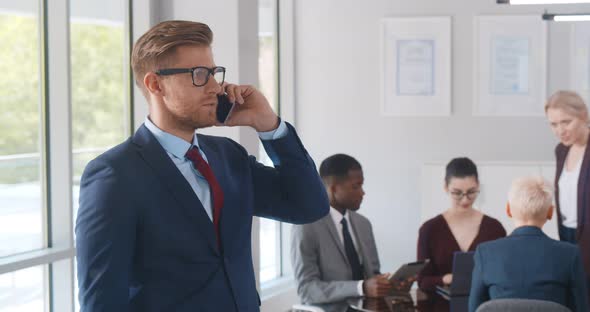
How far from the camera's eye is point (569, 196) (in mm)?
4855

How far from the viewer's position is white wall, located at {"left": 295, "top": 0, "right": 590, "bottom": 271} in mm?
6441

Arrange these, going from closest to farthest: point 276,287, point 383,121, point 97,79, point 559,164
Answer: point 97,79
point 559,164
point 276,287
point 383,121

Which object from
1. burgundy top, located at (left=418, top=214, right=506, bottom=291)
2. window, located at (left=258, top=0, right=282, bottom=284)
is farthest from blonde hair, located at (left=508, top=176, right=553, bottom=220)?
window, located at (left=258, top=0, right=282, bottom=284)

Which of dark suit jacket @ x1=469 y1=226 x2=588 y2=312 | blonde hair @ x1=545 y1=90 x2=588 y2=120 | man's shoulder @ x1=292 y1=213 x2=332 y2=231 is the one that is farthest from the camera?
blonde hair @ x1=545 y1=90 x2=588 y2=120

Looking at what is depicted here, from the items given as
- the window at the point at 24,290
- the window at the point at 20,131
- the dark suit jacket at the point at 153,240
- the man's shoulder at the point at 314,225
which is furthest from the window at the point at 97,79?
the dark suit jacket at the point at 153,240

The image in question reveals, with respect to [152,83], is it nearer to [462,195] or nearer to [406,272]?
[406,272]

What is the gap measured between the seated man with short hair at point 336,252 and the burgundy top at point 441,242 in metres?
0.43

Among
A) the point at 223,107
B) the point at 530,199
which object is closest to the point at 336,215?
the point at 530,199

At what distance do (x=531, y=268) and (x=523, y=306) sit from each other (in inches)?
10.4

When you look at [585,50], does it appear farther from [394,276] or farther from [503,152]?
[394,276]

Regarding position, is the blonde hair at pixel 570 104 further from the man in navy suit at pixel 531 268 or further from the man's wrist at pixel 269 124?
the man's wrist at pixel 269 124

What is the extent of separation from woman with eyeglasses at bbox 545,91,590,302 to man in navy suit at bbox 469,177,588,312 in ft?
4.33

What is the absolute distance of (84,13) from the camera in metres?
4.17

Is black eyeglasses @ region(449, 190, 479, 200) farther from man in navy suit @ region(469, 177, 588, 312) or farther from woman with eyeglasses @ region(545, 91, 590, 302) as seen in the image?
man in navy suit @ region(469, 177, 588, 312)
